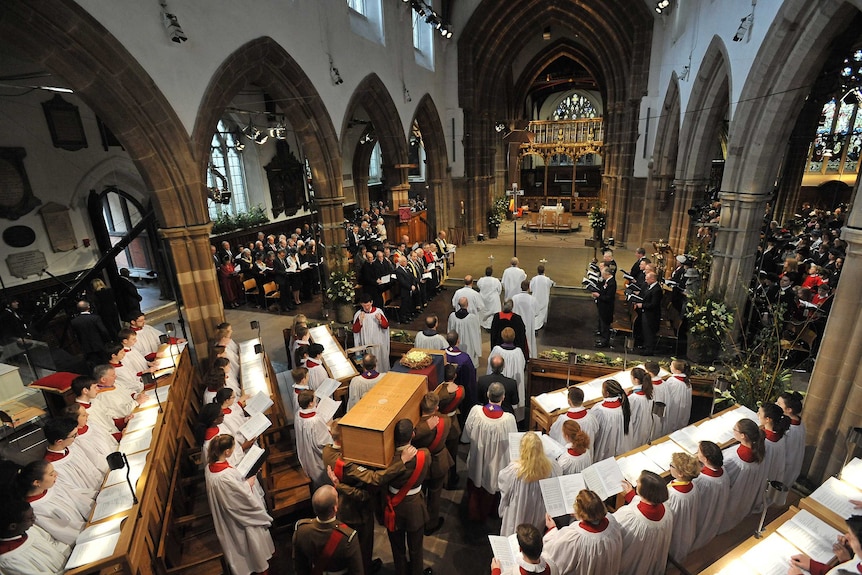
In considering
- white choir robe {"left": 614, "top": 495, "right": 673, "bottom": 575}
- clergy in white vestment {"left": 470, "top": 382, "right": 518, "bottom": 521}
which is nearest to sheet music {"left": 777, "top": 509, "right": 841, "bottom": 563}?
white choir robe {"left": 614, "top": 495, "right": 673, "bottom": 575}

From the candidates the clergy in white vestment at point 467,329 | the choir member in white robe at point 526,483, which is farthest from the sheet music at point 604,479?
the clergy in white vestment at point 467,329

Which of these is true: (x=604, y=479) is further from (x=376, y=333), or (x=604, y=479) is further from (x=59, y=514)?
(x=376, y=333)

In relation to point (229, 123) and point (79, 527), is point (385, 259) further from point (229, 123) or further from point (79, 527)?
point (229, 123)

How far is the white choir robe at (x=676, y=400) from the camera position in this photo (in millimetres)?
5270

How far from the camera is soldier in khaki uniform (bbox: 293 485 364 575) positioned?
3030 millimetres

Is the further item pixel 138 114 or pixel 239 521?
pixel 138 114

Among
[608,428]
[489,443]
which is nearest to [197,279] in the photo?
[489,443]

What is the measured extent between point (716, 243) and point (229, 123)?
15.3 meters

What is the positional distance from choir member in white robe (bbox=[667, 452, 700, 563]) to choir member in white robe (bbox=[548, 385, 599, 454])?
2.88 ft

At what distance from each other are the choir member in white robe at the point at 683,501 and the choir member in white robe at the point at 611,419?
104cm

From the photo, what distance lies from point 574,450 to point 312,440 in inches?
109

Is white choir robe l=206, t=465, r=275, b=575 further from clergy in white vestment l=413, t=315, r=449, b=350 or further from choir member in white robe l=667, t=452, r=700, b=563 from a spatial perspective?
choir member in white robe l=667, t=452, r=700, b=563

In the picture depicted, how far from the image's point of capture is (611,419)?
4.78m

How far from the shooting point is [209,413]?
4285 millimetres
